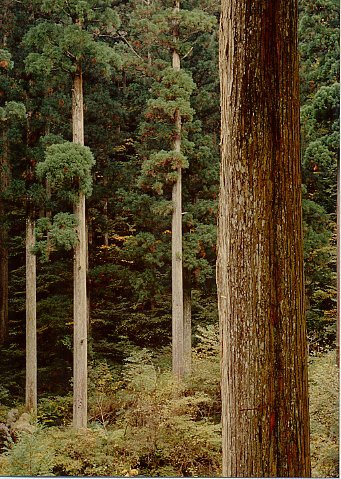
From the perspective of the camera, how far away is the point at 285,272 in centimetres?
132

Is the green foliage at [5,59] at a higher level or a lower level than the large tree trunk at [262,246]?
higher

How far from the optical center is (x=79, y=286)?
169 inches

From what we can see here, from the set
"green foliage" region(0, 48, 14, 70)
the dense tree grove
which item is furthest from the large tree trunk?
"green foliage" region(0, 48, 14, 70)

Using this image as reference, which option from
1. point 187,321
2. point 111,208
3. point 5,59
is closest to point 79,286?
point 111,208

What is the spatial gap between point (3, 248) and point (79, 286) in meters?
0.68

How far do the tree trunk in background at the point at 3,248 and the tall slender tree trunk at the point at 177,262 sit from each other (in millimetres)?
1320

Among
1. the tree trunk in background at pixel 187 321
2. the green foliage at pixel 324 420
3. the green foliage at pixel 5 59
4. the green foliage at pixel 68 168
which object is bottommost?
the green foliage at pixel 324 420

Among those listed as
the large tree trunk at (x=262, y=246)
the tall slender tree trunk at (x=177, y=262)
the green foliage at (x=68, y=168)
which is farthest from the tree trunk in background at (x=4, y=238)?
the large tree trunk at (x=262, y=246)

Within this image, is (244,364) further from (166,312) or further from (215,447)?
→ (166,312)

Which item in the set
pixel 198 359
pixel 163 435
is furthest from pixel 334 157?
pixel 163 435

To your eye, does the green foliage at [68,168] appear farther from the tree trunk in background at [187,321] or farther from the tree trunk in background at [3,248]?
the tree trunk in background at [187,321]

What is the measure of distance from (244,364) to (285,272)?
0.77 ft

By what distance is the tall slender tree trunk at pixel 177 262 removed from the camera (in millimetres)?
4395

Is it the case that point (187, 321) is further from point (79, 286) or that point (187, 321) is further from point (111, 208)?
point (111, 208)
